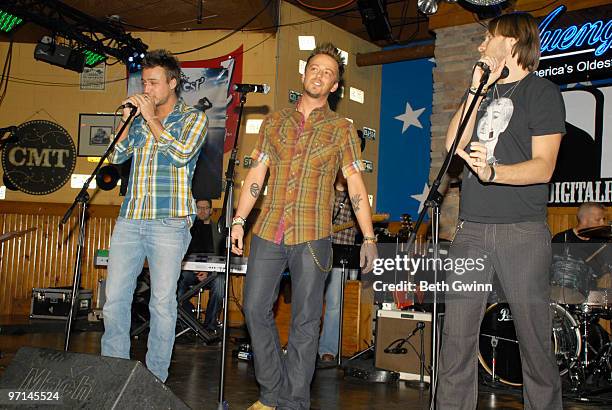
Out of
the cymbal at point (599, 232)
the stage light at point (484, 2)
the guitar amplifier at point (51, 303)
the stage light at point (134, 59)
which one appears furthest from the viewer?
the stage light at point (134, 59)

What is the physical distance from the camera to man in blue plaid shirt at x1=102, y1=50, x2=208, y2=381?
150 inches

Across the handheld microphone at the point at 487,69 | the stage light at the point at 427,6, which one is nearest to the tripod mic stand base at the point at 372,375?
the handheld microphone at the point at 487,69

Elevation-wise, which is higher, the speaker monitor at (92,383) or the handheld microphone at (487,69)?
the handheld microphone at (487,69)

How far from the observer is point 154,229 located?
3.84 metres

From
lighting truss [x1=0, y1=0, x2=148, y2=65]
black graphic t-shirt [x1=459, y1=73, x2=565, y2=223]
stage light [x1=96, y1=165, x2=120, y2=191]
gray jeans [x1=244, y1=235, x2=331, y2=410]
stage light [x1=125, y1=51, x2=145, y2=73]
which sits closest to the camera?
black graphic t-shirt [x1=459, y1=73, x2=565, y2=223]

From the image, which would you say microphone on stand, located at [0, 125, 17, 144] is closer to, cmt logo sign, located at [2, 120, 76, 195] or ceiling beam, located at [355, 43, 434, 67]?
cmt logo sign, located at [2, 120, 76, 195]

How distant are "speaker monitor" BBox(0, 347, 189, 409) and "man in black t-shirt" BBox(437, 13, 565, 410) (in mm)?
1201

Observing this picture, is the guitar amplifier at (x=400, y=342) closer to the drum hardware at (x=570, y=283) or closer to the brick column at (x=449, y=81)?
the drum hardware at (x=570, y=283)

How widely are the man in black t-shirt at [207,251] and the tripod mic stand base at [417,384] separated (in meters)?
3.06

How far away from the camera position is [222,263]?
21.8ft

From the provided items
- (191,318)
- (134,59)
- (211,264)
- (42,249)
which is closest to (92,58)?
(134,59)

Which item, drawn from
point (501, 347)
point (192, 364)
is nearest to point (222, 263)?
point (192, 364)

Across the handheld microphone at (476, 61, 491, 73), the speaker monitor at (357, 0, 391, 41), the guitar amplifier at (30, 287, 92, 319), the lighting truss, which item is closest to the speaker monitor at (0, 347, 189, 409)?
the handheld microphone at (476, 61, 491, 73)

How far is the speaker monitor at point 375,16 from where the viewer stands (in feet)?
28.0
